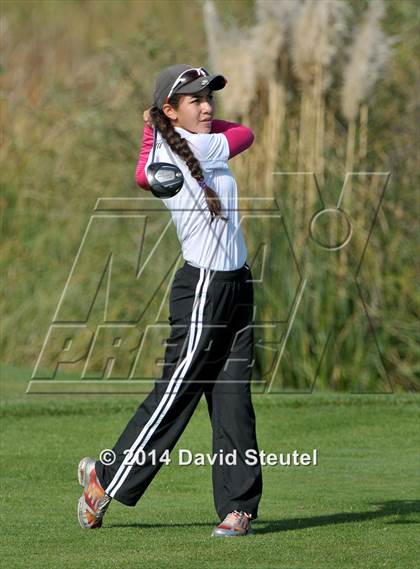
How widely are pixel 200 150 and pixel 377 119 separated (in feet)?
25.2

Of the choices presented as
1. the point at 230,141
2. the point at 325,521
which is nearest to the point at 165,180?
the point at 230,141

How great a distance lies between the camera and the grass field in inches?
212

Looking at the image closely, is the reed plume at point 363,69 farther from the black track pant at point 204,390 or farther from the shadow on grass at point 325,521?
the black track pant at point 204,390

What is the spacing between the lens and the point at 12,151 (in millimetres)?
14648

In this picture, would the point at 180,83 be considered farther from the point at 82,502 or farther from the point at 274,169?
the point at 274,169

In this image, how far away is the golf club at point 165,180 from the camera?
18.2 feet

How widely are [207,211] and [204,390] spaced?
2.46 feet

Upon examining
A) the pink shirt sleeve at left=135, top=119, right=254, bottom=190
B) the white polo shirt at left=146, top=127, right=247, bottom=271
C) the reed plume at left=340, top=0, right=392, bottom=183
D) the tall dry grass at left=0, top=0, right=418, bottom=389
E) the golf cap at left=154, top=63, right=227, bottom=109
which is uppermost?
the golf cap at left=154, top=63, right=227, bottom=109

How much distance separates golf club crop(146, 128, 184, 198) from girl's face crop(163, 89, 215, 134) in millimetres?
315

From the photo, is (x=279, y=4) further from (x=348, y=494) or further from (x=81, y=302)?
(x=348, y=494)

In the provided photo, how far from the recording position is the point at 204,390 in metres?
5.86

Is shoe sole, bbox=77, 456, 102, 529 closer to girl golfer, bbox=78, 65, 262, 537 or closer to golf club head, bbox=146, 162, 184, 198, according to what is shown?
girl golfer, bbox=78, 65, 262, 537

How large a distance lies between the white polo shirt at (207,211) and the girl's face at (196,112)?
52mm

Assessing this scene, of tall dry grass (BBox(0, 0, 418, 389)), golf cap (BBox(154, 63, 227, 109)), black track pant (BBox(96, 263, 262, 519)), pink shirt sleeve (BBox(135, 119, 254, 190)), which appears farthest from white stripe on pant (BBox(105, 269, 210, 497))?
tall dry grass (BBox(0, 0, 418, 389))
